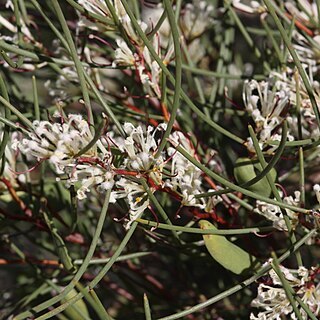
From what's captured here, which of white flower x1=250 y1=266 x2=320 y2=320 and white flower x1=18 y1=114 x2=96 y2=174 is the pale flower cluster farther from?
white flower x1=18 y1=114 x2=96 y2=174

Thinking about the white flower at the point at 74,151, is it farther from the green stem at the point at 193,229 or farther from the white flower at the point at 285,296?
the white flower at the point at 285,296

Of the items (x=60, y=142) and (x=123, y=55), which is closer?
(x=60, y=142)

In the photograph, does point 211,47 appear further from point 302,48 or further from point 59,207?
point 59,207

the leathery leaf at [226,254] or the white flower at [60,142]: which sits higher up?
the white flower at [60,142]

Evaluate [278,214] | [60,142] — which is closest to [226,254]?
[278,214]

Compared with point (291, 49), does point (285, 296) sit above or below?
below

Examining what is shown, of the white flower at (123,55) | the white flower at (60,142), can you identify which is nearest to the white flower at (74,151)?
the white flower at (60,142)

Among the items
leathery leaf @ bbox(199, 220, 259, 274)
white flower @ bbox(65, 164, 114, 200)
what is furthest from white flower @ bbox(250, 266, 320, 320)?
white flower @ bbox(65, 164, 114, 200)

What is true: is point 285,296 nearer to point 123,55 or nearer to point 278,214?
point 278,214
